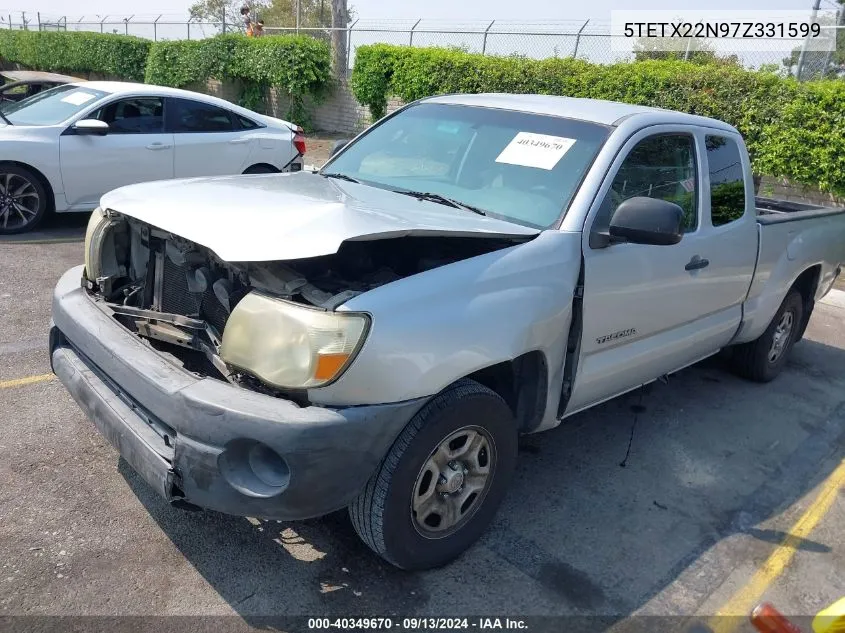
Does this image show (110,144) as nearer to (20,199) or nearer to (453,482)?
(20,199)

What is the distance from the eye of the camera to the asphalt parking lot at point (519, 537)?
2.90 metres

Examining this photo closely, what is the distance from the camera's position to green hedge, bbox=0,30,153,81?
73.9 ft

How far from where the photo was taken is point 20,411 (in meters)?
4.07

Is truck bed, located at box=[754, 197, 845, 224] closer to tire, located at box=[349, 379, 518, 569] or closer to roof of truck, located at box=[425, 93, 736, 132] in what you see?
roof of truck, located at box=[425, 93, 736, 132]

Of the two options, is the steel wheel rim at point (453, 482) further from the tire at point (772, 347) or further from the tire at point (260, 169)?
the tire at point (260, 169)

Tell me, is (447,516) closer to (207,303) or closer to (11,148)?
(207,303)

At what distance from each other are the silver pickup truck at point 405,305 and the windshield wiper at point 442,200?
2cm

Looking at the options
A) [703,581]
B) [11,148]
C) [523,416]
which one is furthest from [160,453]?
[11,148]

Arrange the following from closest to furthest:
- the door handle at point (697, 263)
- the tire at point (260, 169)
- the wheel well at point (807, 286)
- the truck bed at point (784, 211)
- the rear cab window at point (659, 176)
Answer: the rear cab window at point (659, 176) < the door handle at point (697, 263) < the truck bed at point (784, 211) < the wheel well at point (807, 286) < the tire at point (260, 169)

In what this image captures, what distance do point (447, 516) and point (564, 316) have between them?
3.26ft

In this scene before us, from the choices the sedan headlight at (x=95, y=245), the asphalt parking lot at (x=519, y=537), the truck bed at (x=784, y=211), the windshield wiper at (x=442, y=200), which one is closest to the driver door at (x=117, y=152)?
the asphalt parking lot at (x=519, y=537)

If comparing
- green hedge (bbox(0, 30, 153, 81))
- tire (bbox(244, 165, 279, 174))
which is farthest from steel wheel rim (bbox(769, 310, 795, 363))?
green hedge (bbox(0, 30, 153, 81))

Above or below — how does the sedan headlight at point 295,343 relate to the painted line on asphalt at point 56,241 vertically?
above

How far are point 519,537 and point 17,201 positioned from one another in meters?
6.61
